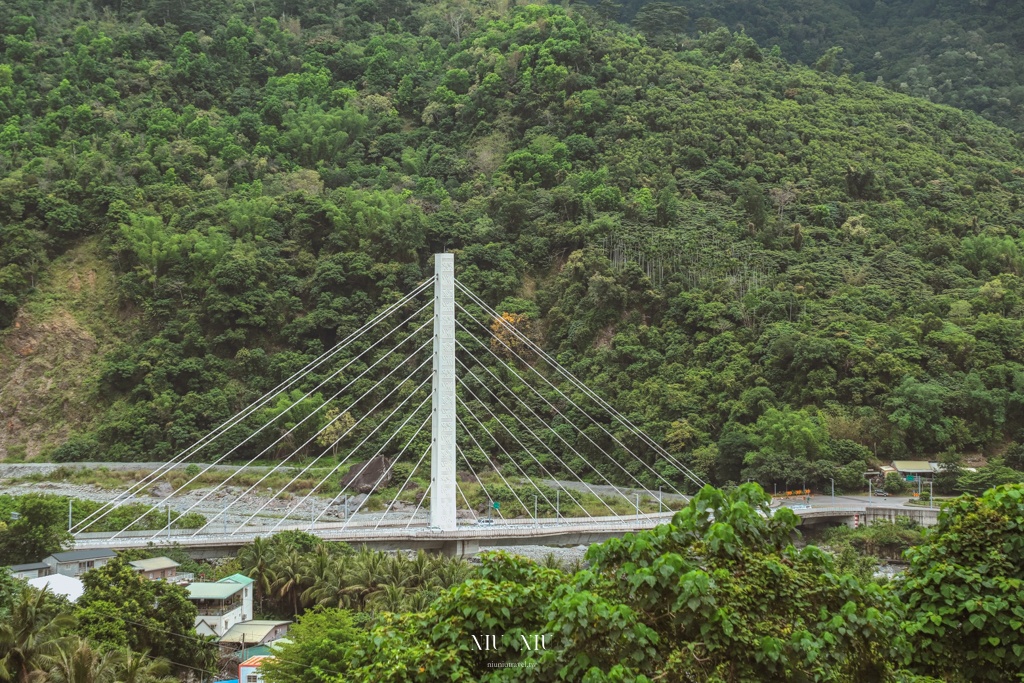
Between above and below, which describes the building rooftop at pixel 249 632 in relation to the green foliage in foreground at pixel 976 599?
below

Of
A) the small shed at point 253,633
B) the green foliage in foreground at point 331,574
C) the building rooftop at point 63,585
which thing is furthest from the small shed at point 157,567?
the small shed at point 253,633

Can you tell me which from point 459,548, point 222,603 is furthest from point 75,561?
point 459,548

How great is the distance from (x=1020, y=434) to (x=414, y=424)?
1897 centimetres

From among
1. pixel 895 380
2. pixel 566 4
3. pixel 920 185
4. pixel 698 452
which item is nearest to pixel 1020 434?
pixel 895 380

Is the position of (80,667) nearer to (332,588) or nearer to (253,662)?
(253,662)

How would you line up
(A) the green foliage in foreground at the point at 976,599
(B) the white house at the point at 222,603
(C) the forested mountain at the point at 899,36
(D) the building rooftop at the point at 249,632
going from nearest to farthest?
(A) the green foliage in foreground at the point at 976,599 → (D) the building rooftop at the point at 249,632 → (B) the white house at the point at 222,603 → (C) the forested mountain at the point at 899,36

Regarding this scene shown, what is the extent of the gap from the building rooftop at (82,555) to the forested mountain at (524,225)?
46.4 feet

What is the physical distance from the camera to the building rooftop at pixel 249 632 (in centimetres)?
2345

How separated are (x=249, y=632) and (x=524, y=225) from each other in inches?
1105

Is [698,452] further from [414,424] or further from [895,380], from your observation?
[414,424]

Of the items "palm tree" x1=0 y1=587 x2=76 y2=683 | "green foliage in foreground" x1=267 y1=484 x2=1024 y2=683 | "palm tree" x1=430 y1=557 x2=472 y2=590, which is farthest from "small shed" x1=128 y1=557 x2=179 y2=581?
"green foliage in foreground" x1=267 y1=484 x2=1024 y2=683

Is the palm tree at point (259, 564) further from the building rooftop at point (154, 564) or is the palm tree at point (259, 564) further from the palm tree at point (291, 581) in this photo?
the building rooftop at point (154, 564)

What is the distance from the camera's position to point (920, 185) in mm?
51969

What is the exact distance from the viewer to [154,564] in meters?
27.6
